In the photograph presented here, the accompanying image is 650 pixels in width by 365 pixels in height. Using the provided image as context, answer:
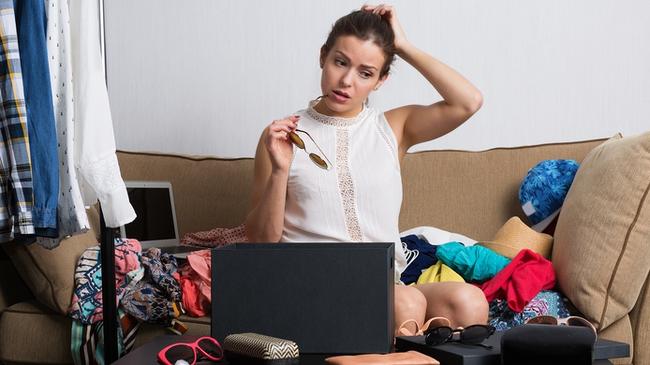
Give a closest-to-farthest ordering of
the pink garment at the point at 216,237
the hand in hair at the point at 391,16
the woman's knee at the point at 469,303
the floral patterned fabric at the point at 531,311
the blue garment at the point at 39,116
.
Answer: the woman's knee at the point at 469,303, the blue garment at the point at 39,116, the floral patterned fabric at the point at 531,311, the hand in hair at the point at 391,16, the pink garment at the point at 216,237

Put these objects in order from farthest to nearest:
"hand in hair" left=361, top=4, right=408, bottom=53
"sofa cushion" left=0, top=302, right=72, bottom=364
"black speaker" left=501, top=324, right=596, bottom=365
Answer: "sofa cushion" left=0, top=302, right=72, bottom=364
"hand in hair" left=361, top=4, right=408, bottom=53
"black speaker" left=501, top=324, right=596, bottom=365

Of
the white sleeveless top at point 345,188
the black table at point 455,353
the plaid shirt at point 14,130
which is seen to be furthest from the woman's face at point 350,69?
the black table at point 455,353

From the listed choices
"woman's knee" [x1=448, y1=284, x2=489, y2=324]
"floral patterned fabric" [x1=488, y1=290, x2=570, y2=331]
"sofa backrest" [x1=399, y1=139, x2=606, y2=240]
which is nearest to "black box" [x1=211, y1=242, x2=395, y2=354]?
"woman's knee" [x1=448, y1=284, x2=489, y2=324]

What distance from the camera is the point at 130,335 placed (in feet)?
7.04

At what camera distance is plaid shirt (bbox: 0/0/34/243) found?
1.84 m

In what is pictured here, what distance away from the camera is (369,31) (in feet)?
6.75

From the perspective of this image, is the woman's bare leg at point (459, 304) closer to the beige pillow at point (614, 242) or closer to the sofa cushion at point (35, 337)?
the beige pillow at point (614, 242)

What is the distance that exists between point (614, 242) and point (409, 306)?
549mm

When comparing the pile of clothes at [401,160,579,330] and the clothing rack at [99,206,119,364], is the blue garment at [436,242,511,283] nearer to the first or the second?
the pile of clothes at [401,160,579,330]

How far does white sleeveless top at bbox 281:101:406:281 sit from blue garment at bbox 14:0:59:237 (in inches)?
22.0

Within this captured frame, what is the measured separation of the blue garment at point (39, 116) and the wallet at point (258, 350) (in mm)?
782

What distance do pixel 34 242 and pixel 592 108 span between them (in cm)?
185

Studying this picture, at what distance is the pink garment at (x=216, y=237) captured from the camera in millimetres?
2494

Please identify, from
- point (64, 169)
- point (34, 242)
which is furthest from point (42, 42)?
point (34, 242)
